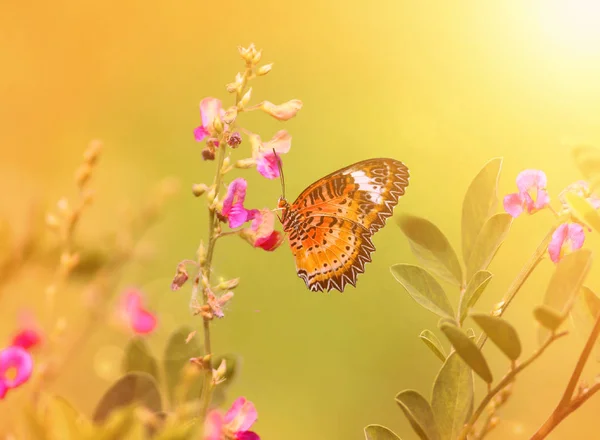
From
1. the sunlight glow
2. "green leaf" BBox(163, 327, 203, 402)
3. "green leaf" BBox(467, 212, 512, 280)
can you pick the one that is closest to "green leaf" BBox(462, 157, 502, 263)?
"green leaf" BBox(467, 212, 512, 280)

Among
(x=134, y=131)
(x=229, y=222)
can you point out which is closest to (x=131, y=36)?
(x=134, y=131)

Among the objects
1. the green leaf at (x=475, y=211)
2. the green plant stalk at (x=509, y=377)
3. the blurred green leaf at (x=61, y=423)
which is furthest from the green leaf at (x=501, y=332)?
the blurred green leaf at (x=61, y=423)

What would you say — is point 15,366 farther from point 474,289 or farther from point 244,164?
point 474,289

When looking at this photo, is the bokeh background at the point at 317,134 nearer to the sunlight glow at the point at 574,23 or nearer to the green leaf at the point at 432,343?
the sunlight glow at the point at 574,23

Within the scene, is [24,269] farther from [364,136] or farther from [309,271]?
[364,136]

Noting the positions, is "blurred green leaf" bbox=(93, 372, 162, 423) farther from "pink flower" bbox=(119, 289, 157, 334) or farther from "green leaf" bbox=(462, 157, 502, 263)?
"green leaf" bbox=(462, 157, 502, 263)

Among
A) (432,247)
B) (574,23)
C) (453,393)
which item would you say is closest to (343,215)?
(432,247)
